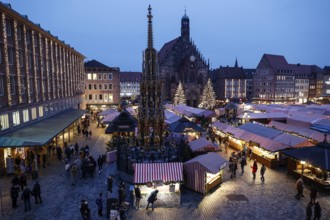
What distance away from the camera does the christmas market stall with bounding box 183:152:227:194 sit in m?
16.9

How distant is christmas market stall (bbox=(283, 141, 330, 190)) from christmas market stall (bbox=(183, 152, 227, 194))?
5517 millimetres

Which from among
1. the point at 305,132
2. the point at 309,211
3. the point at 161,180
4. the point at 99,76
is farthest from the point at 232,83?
the point at 309,211

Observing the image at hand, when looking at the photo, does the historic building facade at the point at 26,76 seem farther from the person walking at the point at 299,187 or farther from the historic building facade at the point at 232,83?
the historic building facade at the point at 232,83

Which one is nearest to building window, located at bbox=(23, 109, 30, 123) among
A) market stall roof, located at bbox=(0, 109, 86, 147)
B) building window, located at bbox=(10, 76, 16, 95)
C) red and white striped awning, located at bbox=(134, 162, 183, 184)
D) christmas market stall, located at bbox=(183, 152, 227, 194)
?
market stall roof, located at bbox=(0, 109, 86, 147)

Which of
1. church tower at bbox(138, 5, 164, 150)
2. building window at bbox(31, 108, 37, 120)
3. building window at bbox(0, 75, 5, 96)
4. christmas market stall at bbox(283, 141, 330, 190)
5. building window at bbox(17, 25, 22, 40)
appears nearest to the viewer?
christmas market stall at bbox(283, 141, 330, 190)

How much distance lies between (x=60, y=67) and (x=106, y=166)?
77.5 feet

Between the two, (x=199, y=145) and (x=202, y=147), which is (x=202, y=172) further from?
(x=199, y=145)

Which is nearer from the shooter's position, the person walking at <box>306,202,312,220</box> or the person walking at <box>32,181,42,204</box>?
the person walking at <box>306,202,312,220</box>

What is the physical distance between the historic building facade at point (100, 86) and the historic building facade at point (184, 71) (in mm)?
15251

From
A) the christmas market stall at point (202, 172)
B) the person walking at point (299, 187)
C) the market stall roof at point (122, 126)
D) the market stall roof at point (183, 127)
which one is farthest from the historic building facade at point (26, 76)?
the person walking at point (299, 187)

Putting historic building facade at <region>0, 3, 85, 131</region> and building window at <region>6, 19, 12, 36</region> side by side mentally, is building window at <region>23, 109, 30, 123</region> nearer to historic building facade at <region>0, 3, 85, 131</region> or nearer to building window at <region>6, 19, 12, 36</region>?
historic building facade at <region>0, 3, 85, 131</region>

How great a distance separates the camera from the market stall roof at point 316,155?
17469 mm

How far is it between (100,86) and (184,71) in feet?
77.5

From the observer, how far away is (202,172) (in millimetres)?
17000
